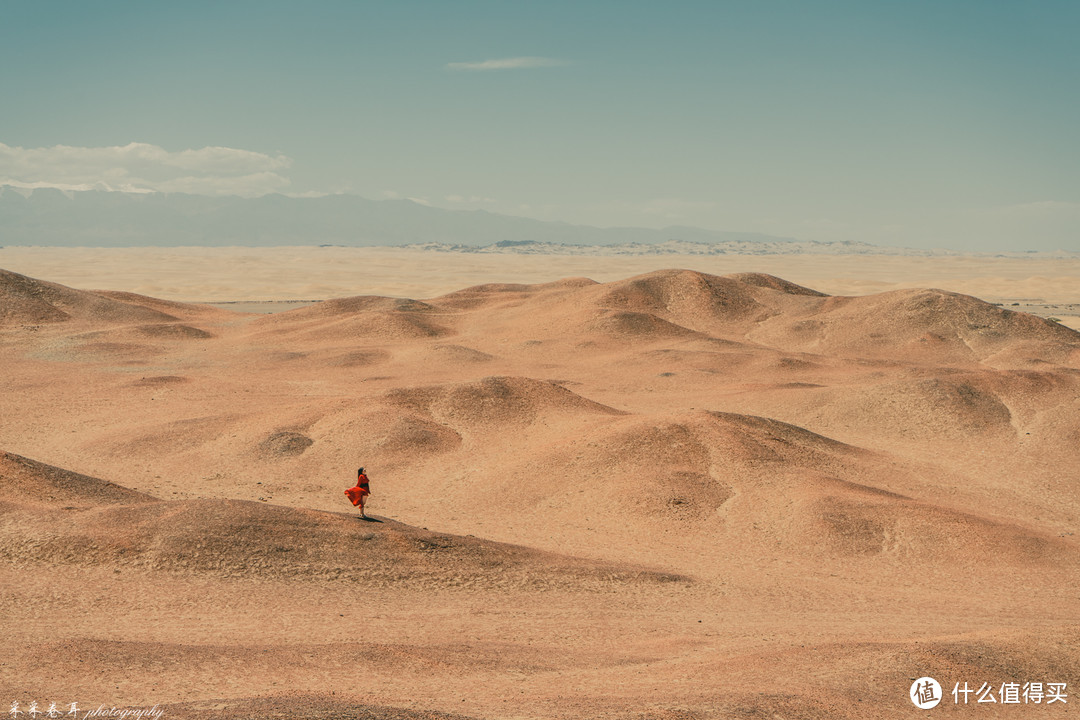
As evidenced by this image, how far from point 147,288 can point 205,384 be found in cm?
7414

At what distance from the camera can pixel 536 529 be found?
21250 mm

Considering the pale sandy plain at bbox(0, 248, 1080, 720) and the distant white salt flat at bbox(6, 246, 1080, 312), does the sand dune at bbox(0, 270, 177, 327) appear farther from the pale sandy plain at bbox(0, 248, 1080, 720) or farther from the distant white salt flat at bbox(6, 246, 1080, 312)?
the distant white salt flat at bbox(6, 246, 1080, 312)

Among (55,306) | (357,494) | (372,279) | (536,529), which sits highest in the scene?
(372,279)

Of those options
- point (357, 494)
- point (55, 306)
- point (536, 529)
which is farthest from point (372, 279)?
point (357, 494)

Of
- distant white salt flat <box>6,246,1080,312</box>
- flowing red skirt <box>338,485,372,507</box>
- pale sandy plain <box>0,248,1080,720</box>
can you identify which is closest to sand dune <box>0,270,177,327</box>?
pale sandy plain <box>0,248,1080,720</box>

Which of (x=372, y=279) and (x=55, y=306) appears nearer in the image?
(x=55, y=306)

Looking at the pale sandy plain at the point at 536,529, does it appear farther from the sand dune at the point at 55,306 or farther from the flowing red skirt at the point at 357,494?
the sand dune at the point at 55,306

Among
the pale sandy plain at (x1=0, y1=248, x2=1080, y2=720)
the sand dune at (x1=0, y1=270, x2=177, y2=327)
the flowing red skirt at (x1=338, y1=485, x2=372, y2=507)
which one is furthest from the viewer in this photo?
the sand dune at (x1=0, y1=270, x2=177, y2=327)

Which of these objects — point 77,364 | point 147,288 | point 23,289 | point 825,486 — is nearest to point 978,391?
point 825,486

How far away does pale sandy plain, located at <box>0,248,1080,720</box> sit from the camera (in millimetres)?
11344

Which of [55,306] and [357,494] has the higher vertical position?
[55,306]

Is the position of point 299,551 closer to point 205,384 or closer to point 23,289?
point 205,384

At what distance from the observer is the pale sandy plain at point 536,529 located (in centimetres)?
1134

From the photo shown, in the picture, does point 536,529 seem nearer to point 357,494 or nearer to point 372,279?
point 357,494
